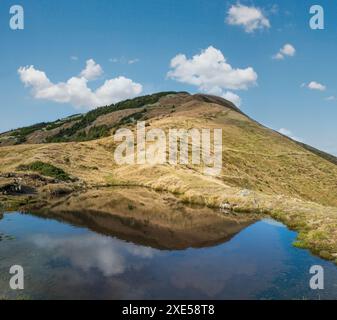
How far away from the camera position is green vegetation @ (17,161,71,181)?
80.6 metres

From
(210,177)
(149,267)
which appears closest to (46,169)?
(210,177)

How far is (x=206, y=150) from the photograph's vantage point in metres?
106

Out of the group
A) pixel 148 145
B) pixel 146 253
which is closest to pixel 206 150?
pixel 148 145

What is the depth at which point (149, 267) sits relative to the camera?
2977cm

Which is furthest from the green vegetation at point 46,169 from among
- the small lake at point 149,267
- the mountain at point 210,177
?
the small lake at point 149,267

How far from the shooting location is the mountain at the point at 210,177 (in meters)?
Answer: 53.4

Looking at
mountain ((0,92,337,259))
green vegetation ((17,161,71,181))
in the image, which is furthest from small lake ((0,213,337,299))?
green vegetation ((17,161,71,181))

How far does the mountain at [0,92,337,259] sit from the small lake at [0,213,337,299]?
16.9 feet

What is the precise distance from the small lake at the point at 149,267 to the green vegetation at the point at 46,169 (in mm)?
38604

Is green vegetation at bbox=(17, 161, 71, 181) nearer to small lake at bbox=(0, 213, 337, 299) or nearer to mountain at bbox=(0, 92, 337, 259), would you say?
mountain at bbox=(0, 92, 337, 259)

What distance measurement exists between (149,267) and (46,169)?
58.0 m

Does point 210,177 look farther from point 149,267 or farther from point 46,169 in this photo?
point 149,267

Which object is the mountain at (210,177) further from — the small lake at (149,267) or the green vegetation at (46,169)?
Result: the small lake at (149,267)
